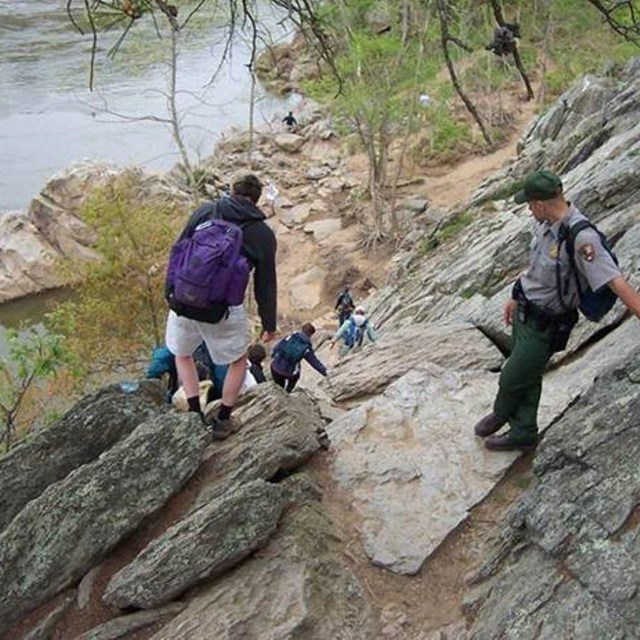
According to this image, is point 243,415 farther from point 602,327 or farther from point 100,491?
point 602,327

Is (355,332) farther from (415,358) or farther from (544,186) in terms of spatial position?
(544,186)

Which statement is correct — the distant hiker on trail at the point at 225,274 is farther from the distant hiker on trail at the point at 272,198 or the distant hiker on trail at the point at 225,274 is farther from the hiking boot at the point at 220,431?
the distant hiker on trail at the point at 272,198

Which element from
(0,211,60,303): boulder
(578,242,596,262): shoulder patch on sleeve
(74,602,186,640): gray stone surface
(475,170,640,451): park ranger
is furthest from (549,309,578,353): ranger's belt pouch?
(0,211,60,303): boulder

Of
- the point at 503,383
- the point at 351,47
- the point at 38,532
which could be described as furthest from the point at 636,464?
the point at 351,47

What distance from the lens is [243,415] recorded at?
597 centimetres

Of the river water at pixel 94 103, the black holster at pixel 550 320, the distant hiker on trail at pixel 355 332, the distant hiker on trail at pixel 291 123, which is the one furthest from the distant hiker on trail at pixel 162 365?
the distant hiker on trail at pixel 291 123

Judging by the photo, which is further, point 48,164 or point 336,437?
point 48,164

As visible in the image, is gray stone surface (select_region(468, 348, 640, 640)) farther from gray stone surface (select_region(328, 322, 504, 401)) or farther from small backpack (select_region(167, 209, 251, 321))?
gray stone surface (select_region(328, 322, 504, 401))

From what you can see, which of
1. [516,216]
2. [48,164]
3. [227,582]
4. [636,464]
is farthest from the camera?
[48,164]

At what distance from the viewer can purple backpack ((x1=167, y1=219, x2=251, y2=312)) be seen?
4.80 m

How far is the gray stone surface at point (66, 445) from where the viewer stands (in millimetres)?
5602

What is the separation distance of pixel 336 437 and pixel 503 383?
1550 millimetres

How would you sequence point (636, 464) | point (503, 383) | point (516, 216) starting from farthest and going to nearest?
1. point (516, 216)
2. point (503, 383)
3. point (636, 464)

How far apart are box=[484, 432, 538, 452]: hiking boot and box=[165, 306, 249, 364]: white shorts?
5.86 feet
